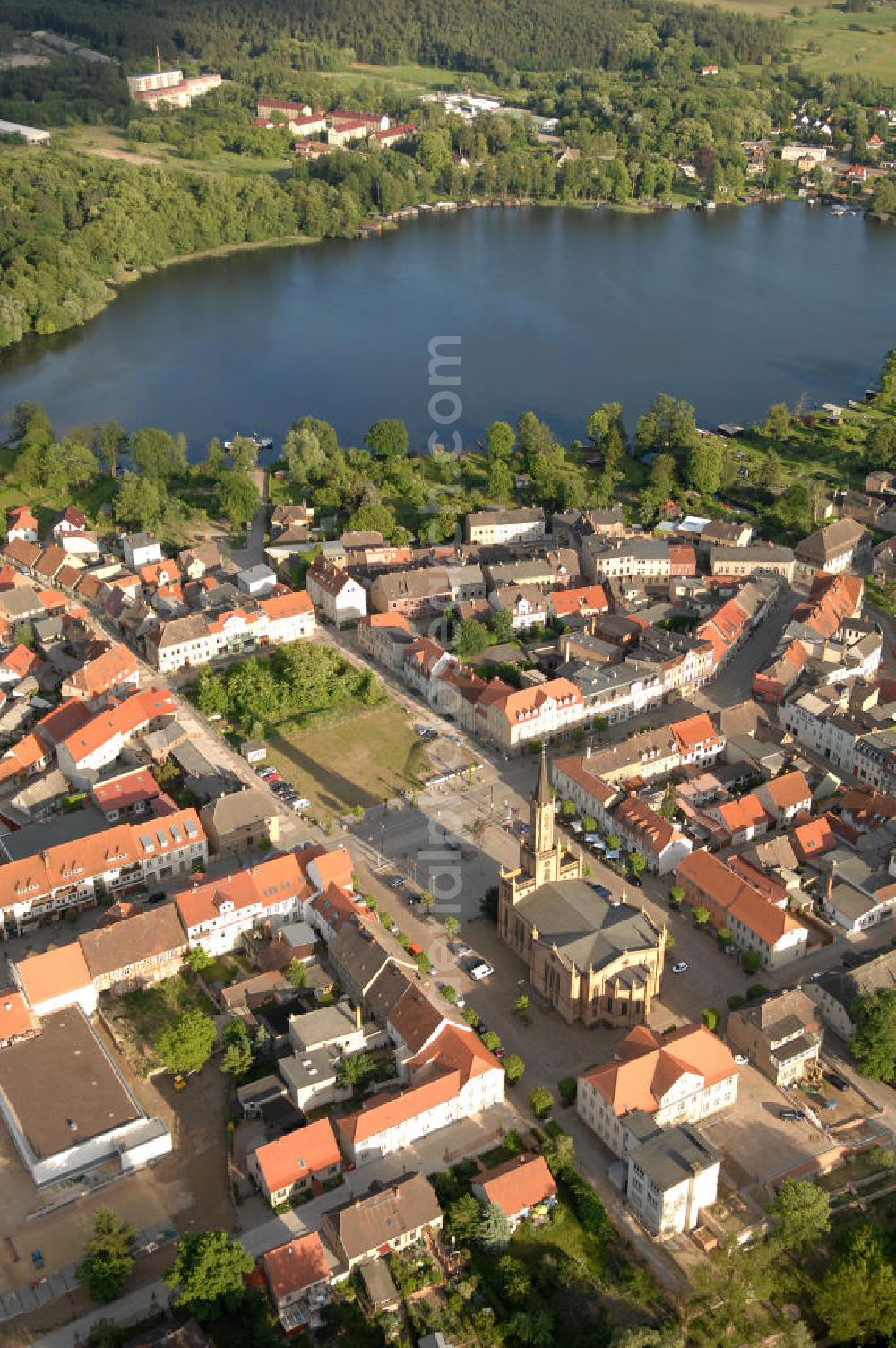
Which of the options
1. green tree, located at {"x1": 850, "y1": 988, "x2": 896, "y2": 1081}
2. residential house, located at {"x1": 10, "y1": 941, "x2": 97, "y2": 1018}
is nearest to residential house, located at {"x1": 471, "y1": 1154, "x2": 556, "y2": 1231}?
green tree, located at {"x1": 850, "y1": 988, "x2": 896, "y2": 1081}

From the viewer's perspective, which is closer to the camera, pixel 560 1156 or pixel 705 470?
pixel 560 1156

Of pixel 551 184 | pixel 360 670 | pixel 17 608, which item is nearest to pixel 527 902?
pixel 360 670

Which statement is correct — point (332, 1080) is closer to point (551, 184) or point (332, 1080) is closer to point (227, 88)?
point (551, 184)

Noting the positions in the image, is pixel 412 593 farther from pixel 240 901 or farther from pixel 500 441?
pixel 240 901

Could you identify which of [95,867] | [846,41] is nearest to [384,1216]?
[95,867]

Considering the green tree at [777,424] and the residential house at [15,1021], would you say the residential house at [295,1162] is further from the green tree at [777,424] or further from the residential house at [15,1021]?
the green tree at [777,424]

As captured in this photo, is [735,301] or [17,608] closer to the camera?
[17,608]

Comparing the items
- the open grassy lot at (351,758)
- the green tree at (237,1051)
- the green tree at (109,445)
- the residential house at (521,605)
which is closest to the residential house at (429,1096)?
the green tree at (237,1051)
